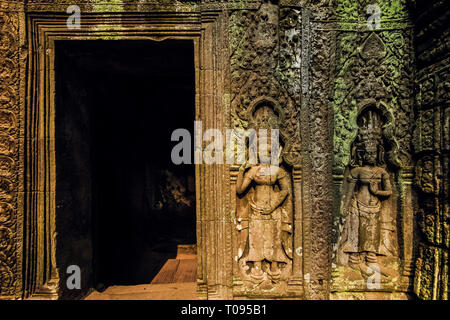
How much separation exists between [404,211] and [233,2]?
127 inches

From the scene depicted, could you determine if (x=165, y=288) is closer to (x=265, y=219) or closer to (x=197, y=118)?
(x=265, y=219)

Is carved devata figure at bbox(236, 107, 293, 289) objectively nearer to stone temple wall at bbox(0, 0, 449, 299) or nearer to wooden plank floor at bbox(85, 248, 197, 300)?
stone temple wall at bbox(0, 0, 449, 299)

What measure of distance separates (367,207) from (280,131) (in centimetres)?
141

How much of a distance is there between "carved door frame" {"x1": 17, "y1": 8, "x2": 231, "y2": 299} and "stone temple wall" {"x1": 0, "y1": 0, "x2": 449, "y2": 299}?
13mm

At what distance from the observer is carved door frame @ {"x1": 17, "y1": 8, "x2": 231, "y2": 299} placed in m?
2.49

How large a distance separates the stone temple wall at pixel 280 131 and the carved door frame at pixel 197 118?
0.04 feet

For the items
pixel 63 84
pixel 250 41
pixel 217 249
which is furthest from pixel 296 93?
pixel 63 84

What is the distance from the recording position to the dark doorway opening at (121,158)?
9.02 feet

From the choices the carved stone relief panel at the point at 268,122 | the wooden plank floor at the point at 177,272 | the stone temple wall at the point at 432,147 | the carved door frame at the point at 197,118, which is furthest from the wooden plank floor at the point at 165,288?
the stone temple wall at the point at 432,147

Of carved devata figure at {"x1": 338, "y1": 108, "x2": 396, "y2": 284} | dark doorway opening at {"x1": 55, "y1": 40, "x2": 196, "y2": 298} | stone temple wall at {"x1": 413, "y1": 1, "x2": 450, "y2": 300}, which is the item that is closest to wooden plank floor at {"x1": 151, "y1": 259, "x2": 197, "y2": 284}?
dark doorway opening at {"x1": 55, "y1": 40, "x2": 196, "y2": 298}

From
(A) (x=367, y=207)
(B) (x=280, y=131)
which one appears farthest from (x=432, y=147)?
(B) (x=280, y=131)

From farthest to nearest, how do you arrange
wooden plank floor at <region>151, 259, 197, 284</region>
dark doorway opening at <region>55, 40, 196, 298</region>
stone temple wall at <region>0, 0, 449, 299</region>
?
wooden plank floor at <region>151, 259, 197, 284</region> < dark doorway opening at <region>55, 40, 196, 298</region> < stone temple wall at <region>0, 0, 449, 299</region>

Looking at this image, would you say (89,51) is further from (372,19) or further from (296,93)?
(372,19)

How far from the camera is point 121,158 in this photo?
4137 mm
